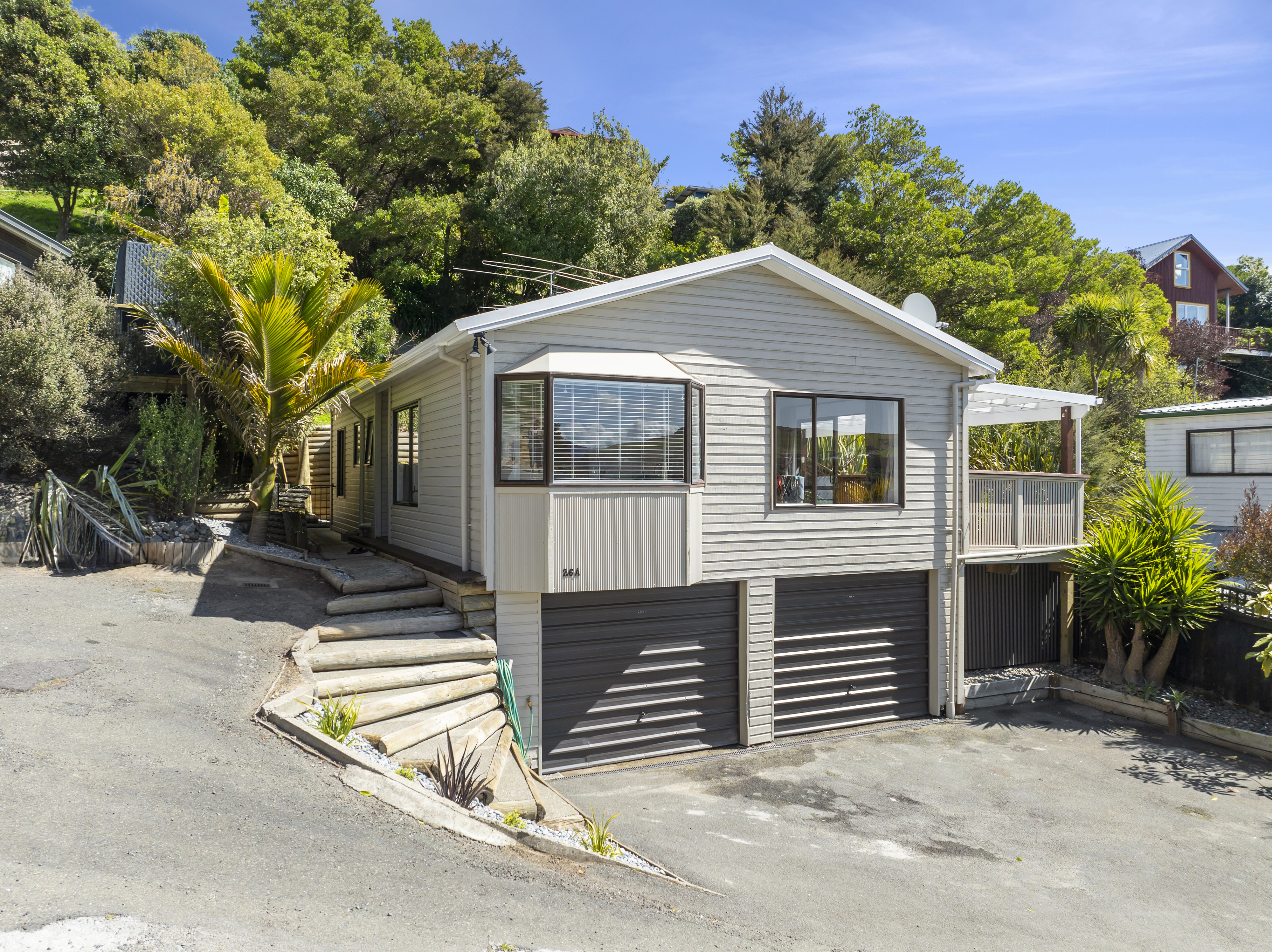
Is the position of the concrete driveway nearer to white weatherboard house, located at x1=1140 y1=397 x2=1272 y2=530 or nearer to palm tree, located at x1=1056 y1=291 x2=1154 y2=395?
white weatherboard house, located at x1=1140 y1=397 x2=1272 y2=530

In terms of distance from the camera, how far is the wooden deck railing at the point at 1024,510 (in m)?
10.9

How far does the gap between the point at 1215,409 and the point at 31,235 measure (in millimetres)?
24332

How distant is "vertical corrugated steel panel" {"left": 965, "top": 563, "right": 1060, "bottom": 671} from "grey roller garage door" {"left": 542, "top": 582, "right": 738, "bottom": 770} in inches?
178

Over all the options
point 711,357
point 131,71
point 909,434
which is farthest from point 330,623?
point 131,71

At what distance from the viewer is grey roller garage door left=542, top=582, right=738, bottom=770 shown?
28.4ft

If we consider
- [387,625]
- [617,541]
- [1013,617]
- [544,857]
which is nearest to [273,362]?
[387,625]

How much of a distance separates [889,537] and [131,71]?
31.1 m

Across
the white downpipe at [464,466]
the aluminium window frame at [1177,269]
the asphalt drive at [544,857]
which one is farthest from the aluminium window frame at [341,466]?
the aluminium window frame at [1177,269]

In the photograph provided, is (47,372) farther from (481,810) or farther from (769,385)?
(769,385)

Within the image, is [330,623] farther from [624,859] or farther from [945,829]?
[945,829]

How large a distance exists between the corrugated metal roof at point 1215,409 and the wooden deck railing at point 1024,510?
790 cm

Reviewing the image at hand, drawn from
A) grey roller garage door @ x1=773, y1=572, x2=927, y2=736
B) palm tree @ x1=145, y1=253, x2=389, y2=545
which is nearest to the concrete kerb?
grey roller garage door @ x1=773, y1=572, x2=927, y2=736

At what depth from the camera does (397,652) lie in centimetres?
739

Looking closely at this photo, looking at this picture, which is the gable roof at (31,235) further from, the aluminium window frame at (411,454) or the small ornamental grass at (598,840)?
the small ornamental grass at (598,840)
